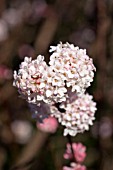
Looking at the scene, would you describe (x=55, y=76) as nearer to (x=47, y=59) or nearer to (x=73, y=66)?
(x=73, y=66)

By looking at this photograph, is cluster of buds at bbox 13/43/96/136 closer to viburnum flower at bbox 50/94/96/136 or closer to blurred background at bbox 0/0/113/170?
viburnum flower at bbox 50/94/96/136

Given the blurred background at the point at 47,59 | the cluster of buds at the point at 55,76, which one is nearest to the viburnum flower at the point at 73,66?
the cluster of buds at the point at 55,76

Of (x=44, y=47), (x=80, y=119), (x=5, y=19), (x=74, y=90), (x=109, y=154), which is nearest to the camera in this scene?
(x=74, y=90)

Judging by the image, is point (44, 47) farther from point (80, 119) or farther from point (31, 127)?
point (80, 119)

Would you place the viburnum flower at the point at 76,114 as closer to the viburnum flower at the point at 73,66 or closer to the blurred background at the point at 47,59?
the viburnum flower at the point at 73,66

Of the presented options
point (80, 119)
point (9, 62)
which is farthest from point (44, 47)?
point (80, 119)
